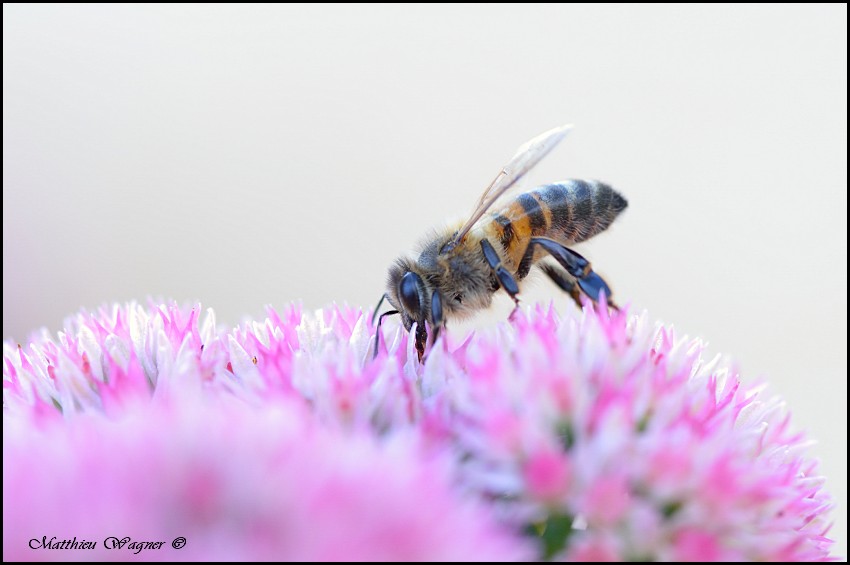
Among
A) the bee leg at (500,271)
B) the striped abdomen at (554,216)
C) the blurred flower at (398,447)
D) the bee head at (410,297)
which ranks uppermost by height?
the striped abdomen at (554,216)

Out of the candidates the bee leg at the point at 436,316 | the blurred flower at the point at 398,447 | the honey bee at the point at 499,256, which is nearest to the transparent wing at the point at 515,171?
the honey bee at the point at 499,256

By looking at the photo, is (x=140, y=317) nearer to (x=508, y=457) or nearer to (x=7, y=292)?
(x=508, y=457)

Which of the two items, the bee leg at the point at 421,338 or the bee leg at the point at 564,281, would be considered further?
the bee leg at the point at 564,281

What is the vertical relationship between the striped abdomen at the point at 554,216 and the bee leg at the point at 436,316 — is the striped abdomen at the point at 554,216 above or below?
above

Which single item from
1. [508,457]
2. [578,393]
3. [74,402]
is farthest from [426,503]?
[74,402]

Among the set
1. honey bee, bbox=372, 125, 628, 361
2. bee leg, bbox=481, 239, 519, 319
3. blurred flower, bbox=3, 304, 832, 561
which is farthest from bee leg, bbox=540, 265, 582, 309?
blurred flower, bbox=3, 304, 832, 561

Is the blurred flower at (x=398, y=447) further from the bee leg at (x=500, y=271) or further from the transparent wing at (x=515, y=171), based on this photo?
the transparent wing at (x=515, y=171)

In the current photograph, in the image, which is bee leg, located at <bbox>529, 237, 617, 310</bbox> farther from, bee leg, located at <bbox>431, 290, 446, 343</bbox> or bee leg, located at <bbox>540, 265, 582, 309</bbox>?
bee leg, located at <bbox>431, 290, 446, 343</bbox>

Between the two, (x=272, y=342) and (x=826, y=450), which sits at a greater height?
(x=272, y=342)
